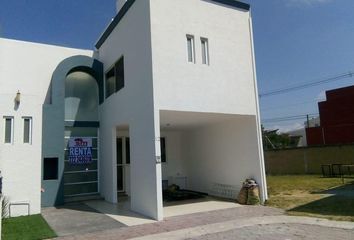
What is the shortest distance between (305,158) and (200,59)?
1613cm

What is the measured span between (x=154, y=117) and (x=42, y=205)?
686 cm

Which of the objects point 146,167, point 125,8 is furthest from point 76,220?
point 125,8

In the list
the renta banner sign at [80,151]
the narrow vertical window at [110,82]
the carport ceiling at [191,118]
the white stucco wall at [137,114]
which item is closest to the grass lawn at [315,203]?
the carport ceiling at [191,118]

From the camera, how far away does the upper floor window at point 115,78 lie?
13.3m

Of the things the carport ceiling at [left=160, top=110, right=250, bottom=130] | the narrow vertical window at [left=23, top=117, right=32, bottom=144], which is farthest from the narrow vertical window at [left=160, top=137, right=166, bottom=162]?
the narrow vertical window at [left=23, top=117, right=32, bottom=144]

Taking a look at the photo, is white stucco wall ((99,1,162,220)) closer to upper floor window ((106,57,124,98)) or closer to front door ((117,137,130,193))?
upper floor window ((106,57,124,98))

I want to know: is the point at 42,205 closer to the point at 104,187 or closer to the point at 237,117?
the point at 104,187

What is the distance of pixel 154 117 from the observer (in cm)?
1001

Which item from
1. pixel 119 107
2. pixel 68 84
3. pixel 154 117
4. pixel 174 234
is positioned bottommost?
pixel 174 234

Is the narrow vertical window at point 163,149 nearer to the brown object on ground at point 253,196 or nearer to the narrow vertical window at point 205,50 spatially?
the brown object on ground at point 253,196

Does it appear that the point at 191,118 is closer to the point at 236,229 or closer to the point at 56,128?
the point at 236,229

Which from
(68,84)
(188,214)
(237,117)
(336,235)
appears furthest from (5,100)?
(336,235)

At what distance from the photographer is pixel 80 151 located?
14.9 m

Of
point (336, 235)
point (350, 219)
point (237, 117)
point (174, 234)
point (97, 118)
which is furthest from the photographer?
point (97, 118)
